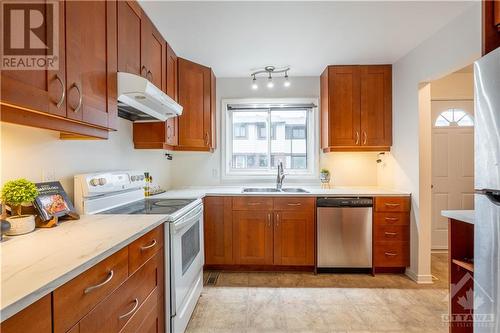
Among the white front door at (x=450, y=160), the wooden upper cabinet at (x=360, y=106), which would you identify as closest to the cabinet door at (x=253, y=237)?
the wooden upper cabinet at (x=360, y=106)

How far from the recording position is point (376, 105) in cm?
302

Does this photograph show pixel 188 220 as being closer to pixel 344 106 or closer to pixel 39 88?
pixel 39 88

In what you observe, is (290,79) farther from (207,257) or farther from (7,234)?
(7,234)

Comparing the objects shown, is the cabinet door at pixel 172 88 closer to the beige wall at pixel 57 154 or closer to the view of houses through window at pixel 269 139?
the beige wall at pixel 57 154

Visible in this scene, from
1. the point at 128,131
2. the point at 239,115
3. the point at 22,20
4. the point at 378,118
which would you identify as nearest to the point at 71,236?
the point at 22,20

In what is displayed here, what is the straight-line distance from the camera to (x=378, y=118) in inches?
119

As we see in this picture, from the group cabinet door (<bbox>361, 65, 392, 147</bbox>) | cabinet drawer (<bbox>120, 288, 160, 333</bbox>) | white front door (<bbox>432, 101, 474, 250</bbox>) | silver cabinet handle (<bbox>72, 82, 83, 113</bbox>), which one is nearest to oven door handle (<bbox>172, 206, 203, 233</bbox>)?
cabinet drawer (<bbox>120, 288, 160, 333</bbox>)

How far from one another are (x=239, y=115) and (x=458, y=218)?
8.89 feet

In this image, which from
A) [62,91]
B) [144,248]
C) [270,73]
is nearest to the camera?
[62,91]

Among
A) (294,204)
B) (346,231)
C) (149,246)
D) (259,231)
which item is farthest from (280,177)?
(149,246)

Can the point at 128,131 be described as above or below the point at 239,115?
below

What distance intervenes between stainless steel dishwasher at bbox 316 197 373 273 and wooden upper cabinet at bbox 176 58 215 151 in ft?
5.23

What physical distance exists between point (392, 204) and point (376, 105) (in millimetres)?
1234

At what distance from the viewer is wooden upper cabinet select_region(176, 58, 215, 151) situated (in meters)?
2.78
